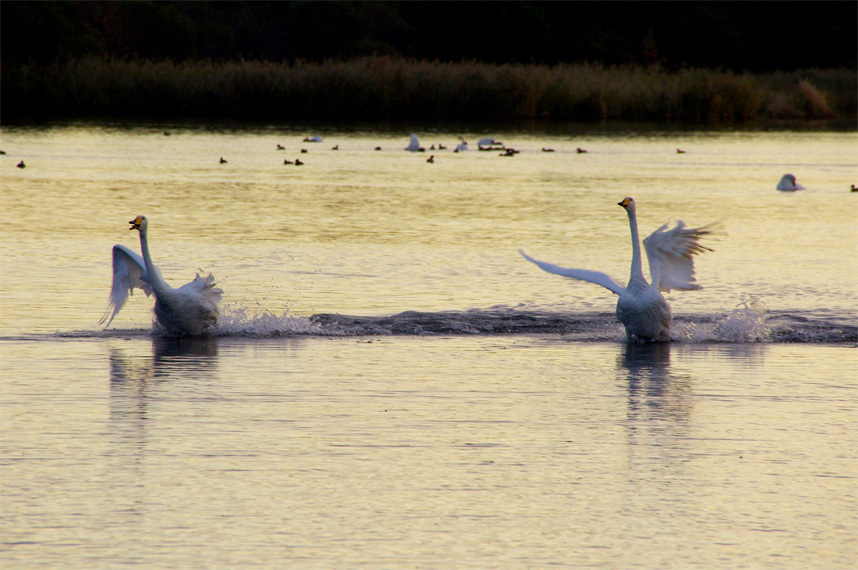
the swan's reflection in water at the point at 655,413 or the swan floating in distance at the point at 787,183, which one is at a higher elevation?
the swan floating in distance at the point at 787,183

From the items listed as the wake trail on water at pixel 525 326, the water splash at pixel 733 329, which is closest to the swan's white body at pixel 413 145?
the wake trail on water at pixel 525 326

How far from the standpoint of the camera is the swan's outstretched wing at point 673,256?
1063cm

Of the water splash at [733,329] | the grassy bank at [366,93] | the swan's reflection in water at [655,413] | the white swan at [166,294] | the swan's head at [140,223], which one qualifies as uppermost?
the grassy bank at [366,93]

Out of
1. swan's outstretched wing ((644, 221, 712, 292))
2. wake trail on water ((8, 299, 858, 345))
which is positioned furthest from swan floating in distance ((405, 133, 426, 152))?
swan's outstretched wing ((644, 221, 712, 292))

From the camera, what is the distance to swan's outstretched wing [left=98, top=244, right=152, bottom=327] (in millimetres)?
10492

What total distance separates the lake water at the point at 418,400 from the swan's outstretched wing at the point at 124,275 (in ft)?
0.86

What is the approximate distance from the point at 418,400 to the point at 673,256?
11.5 feet

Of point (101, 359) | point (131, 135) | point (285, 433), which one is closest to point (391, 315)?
point (101, 359)

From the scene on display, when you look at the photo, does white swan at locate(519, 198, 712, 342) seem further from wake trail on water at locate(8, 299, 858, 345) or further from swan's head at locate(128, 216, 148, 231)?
swan's head at locate(128, 216, 148, 231)

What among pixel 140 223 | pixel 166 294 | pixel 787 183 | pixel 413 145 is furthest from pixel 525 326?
pixel 413 145

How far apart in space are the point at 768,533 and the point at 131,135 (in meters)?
29.9

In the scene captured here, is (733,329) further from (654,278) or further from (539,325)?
(539,325)

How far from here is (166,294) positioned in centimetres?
1007

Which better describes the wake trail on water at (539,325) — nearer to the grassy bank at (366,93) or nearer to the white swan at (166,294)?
the white swan at (166,294)
